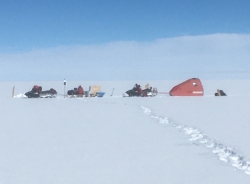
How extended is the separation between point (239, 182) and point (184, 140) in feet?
11.5

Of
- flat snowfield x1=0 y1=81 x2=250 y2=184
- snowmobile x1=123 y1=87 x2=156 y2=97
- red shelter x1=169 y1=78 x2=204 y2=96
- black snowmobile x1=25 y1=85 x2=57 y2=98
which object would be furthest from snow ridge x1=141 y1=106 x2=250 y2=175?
black snowmobile x1=25 y1=85 x2=57 y2=98

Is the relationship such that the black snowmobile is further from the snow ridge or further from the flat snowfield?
→ the snow ridge

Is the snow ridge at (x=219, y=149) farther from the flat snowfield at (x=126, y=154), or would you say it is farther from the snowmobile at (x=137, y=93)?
the snowmobile at (x=137, y=93)

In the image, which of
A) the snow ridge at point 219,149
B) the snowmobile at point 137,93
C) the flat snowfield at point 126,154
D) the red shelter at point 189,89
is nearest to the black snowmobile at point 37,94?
the snowmobile at point 137,93

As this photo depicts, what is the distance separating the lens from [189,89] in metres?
30.5

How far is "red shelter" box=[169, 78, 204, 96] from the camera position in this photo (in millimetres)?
30203

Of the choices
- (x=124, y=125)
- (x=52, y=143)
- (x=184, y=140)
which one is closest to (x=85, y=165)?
(x=52, y=143)

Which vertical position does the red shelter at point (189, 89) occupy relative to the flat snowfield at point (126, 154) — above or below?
above

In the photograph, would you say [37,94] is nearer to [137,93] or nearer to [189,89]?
[137,93]

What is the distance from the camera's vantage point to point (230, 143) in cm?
779

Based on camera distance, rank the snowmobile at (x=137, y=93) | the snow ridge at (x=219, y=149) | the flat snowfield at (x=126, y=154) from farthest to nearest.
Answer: the snowmobile at (x=137, y=93) < the snow ridge at (x=219, y=149) < the flat snowfield at (x=126, y=154)

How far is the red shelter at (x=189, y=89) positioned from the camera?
99.1 ft

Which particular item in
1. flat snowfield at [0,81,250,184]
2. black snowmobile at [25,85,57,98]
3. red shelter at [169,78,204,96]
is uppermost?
red shelter at [169,78,204,96]

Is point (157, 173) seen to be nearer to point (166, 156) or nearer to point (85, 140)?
point (166, 156)
